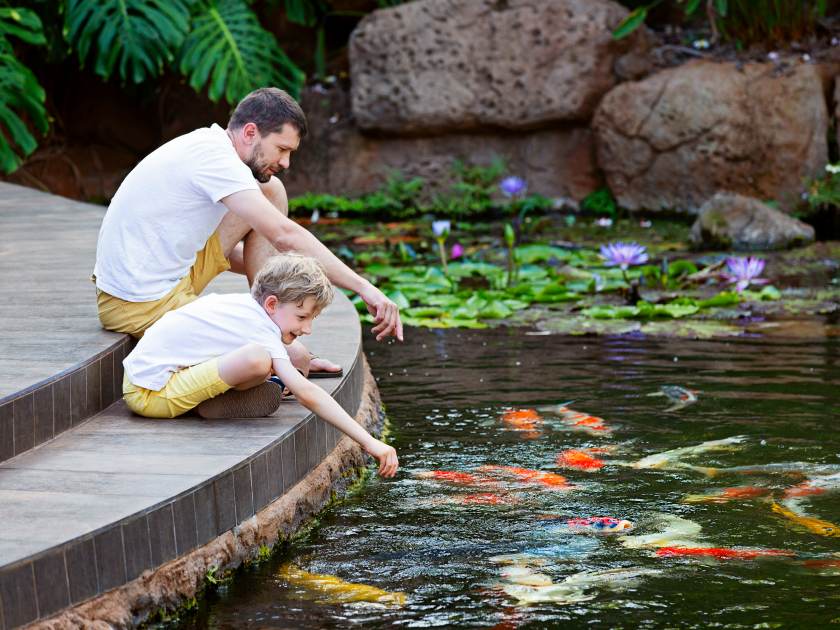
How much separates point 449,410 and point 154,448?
163 cm

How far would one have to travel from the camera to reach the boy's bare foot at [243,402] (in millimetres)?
3328

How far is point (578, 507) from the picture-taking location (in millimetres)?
3324

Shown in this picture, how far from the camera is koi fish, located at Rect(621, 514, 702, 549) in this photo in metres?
3.03

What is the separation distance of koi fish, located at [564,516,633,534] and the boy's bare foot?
860 millimetres

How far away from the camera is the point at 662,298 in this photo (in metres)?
6.31

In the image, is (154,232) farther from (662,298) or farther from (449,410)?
(662,298)

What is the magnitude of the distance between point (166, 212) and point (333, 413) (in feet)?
2.85

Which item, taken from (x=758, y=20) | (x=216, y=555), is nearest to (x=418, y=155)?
(x=758, y=20)

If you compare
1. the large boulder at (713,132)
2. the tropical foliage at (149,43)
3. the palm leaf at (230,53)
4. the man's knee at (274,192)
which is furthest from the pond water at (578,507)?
the palm leaf at (230,53)

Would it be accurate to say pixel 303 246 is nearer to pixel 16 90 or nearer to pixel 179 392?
pixel 179 392

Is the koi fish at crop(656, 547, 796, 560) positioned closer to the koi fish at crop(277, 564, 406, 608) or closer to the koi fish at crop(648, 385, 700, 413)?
the koi fish at crop(277, 564, 406, 608)

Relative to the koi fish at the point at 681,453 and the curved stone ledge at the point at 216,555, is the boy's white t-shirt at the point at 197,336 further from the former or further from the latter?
the koi fish at the point at 681,453

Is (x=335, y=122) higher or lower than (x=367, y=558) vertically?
higher

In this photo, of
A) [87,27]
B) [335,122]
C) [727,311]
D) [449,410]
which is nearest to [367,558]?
[449,410]
